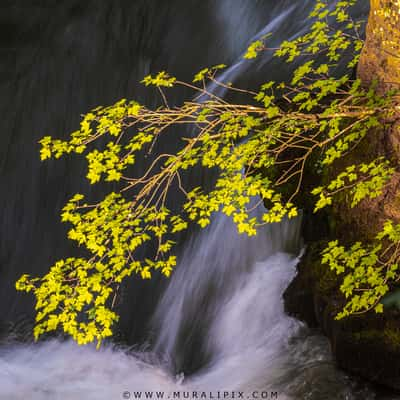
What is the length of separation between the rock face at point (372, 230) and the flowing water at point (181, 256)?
0.22m

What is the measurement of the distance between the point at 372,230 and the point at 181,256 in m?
2.71

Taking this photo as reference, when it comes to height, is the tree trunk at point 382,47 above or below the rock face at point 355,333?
above

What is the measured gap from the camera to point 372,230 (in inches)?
182

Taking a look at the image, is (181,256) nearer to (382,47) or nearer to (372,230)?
(372,230)

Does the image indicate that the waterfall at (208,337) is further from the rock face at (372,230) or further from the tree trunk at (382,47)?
the tree trunk at (382,47)

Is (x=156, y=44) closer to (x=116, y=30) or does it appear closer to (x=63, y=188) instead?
(x=116, y=30)

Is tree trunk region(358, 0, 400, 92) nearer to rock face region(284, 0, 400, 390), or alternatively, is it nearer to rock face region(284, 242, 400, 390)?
rock face region(284, 0, 400, 390)

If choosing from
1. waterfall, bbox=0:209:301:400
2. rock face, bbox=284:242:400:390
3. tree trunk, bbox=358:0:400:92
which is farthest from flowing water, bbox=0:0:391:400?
tree trunk, bbox=358:0:400:92

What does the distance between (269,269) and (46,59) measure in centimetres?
621

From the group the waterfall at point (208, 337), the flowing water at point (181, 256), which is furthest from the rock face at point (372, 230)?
the waterfall at point (208, 337)

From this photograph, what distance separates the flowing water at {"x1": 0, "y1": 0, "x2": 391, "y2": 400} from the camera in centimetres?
543

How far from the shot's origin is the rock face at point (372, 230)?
425 cm

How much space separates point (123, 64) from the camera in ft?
33.0

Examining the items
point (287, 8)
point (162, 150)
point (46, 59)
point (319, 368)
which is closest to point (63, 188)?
point (162, 150)
